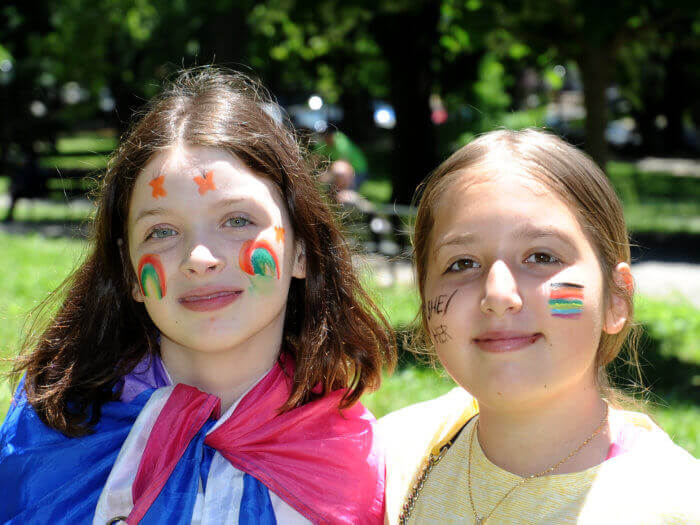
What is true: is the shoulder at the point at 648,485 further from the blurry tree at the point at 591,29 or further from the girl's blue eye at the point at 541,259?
the blurry tree at the point at 591,29

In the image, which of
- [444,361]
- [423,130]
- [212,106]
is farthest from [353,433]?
[423,130]

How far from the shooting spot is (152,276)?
2.32 meters

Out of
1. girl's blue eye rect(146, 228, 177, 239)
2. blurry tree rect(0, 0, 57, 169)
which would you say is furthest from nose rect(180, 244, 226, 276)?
blurry tree rect(0, 0, 57, 169)

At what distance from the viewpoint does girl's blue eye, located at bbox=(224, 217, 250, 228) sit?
2.32 m

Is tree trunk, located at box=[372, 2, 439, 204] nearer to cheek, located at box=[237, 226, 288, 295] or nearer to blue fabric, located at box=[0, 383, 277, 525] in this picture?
cheek, located at box=[237, 226, 288, 295]

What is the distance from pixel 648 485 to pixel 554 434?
279 mm

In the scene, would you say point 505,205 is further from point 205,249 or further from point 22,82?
point 22,82

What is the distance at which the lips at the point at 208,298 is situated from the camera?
2262mm

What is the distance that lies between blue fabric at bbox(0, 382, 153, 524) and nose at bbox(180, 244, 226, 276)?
1.43 feet

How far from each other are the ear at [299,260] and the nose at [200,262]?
35cm

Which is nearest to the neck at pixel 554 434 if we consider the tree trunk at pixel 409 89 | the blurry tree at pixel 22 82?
the tree trunk at pixel 409 89

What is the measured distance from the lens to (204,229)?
228 cm

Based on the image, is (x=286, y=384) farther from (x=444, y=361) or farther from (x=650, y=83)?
(x=650, y=83)

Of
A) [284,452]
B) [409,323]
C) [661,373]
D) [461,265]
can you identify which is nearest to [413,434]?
[284,452]
